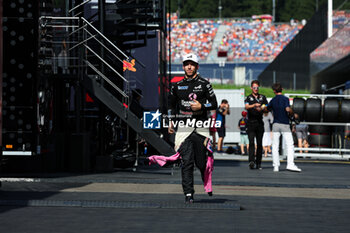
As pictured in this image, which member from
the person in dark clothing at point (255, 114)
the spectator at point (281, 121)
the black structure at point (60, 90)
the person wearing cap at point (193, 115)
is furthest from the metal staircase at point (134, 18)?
the person wearing cap at point (193, 115)

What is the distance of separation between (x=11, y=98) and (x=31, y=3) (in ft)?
5.30

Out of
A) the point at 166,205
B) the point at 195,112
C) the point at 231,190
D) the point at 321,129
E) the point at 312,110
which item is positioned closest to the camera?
the point at 166,205

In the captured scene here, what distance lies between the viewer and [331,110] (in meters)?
22.6

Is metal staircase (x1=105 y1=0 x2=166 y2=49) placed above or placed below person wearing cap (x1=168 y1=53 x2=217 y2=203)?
above

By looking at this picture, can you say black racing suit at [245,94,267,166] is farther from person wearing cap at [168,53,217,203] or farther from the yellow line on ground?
person wearing cap at [168,53,217,203]

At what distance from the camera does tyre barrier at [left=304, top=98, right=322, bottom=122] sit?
22641 millimetres

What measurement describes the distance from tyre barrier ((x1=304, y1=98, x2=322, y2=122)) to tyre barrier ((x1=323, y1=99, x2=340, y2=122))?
0.58 ft

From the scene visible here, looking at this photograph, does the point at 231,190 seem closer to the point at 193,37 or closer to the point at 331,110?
the point at 331,110

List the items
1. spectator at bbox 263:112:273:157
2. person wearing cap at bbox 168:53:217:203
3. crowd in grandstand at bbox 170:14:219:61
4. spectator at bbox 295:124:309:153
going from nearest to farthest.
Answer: person wearing cap at bbox 168:53:217:203, spectator at bbox 263:112:273:157, spectator at bbox 295:124:309:153, crowd in grandstand at bbox 170:14:219:61

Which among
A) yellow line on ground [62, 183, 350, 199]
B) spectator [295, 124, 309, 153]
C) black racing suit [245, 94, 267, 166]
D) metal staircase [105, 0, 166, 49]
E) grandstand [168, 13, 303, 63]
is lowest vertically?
yellow line on ground [62, 183, 350, 199]

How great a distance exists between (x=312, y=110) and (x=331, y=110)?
56 centimetres

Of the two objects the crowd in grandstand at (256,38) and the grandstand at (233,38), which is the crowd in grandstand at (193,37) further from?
the crowd in grandstand at (256,38)

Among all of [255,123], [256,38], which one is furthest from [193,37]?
[255,123]

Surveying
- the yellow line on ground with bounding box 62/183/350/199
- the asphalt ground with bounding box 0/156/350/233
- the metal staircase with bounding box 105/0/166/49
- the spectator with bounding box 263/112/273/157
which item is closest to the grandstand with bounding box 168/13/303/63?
the spectator with bounding box 263/112/273/157
